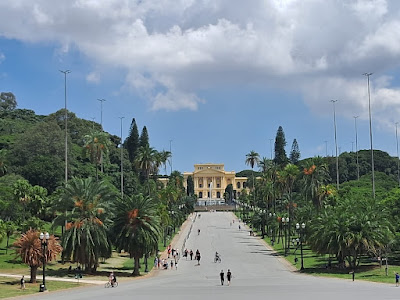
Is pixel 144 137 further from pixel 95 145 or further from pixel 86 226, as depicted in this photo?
pixel 86 226

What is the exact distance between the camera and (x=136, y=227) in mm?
→ 46938

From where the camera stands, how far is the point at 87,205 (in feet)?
151

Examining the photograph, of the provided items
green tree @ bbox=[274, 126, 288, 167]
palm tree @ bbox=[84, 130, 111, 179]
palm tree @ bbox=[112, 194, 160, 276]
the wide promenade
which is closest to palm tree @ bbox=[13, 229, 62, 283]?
the wide promenade

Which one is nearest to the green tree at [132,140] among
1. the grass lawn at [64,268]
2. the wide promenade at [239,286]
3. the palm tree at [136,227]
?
the wide promenade at [239,286]

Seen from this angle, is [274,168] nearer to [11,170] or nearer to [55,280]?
[11,170]

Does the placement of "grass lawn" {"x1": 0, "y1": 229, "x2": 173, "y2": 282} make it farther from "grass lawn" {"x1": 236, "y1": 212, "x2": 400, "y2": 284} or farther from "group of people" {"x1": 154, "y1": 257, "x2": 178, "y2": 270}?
"grass lawn" {"x1": 236, "y1": 212, "x2": 400, "y2": 284}

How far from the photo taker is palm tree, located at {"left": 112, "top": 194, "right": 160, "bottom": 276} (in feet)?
153

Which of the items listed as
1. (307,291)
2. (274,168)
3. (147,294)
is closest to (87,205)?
(147,294)

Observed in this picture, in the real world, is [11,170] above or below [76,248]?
above

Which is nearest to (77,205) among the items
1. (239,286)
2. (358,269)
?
(239,286)

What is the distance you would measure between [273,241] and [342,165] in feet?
355

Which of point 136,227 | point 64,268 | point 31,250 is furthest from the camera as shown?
point 64,268

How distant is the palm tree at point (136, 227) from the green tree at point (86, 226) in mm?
1190

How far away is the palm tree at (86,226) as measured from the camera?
1777 inches
